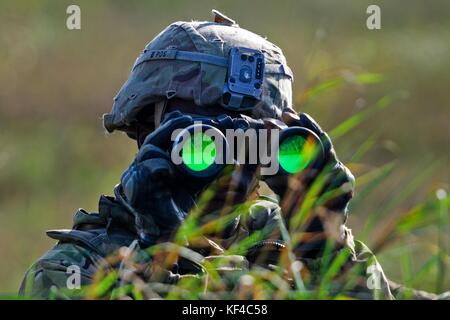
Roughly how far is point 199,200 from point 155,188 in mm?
317

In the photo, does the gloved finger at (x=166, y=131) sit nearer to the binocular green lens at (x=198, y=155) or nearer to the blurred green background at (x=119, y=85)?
the binocular green lens at (x=198, y=155)

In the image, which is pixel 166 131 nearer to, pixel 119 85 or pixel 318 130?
pixel 318 130

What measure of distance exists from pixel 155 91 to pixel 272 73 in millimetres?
487

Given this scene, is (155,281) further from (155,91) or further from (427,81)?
(427,81)

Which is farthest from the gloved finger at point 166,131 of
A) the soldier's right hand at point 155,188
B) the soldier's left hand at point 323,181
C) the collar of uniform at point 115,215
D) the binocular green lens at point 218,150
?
the collar of uniform at point 115,215

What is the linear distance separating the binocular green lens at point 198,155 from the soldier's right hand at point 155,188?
0.21 feet

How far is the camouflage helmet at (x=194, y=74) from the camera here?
834 cm

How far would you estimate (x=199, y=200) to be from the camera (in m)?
7.84

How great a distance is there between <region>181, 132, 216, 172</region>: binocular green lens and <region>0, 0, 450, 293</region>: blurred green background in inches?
165

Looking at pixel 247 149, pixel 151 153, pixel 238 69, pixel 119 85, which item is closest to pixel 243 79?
pixel 238 69

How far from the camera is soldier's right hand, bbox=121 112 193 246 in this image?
7.55 meters

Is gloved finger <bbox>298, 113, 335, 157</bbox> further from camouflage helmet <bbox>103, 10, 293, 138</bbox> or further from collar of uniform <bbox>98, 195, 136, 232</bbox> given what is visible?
collar of uniform <bbox>98, 195, 136, 232</bbox>

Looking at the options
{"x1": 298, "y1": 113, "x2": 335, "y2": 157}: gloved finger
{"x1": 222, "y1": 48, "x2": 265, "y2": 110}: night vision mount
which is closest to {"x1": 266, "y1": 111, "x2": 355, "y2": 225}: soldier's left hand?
{"x1": 298, "y1": 113, "x2": 335, "y2": 157}: gloved finger

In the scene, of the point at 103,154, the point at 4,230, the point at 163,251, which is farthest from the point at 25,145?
the point at 163,251
